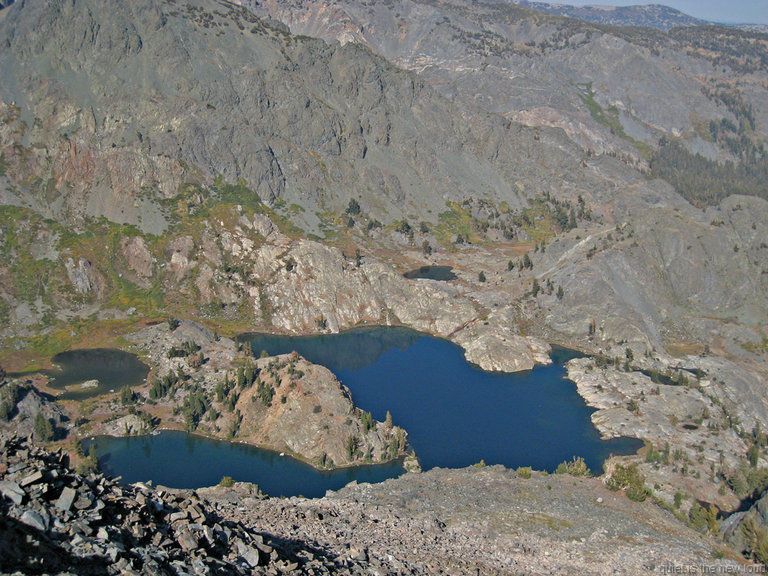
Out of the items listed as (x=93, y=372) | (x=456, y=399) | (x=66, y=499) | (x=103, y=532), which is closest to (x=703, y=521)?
(x=456, y=399)

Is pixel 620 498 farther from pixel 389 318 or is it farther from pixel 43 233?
pixel 43 233

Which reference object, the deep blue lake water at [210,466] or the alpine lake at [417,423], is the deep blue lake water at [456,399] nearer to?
the alpine lake at [417,423]

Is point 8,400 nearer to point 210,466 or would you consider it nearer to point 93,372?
point 93,372

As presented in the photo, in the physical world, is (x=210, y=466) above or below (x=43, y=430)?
above

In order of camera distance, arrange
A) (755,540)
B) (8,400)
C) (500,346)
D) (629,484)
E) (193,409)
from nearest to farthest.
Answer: (755,540)
(629,484)
(8,400)
(193,409)
(500,346)

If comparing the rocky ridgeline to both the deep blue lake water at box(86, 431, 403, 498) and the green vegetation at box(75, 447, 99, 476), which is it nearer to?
the deep blue lake water at box(86, 431, 403, 498)
